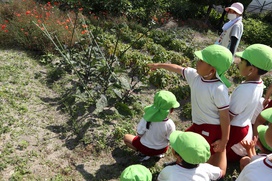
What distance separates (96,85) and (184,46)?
3340mm

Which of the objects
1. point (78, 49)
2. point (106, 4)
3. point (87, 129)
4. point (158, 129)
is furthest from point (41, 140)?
point (106, 4)

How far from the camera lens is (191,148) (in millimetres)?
2457

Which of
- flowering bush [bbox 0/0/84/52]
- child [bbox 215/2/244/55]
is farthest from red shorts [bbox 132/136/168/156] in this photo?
flowering bush [bbox 0/0/84/52]

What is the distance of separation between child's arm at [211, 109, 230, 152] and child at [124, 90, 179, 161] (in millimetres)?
607

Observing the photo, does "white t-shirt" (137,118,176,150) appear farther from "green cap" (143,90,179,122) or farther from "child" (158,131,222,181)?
"child" (158,131,222,181)

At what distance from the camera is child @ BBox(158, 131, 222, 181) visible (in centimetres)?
247

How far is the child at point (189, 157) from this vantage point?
8.11 feet

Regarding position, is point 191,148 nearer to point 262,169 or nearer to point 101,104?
point 262,169

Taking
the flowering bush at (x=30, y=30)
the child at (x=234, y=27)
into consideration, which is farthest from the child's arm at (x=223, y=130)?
the flowering bush at (x=30, y=30)

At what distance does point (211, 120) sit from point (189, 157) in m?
0.85

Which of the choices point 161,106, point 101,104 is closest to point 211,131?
point 161,106

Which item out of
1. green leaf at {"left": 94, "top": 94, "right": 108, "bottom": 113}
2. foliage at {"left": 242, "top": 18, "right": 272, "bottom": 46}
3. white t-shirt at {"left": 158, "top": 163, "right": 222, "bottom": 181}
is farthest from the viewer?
foliage at {"left": 242, "top": 18, "right": 272, "bottom": 46}

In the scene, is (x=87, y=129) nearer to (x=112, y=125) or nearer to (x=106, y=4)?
(x=112, y=125)

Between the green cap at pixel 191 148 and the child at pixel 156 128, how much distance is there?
97cm
